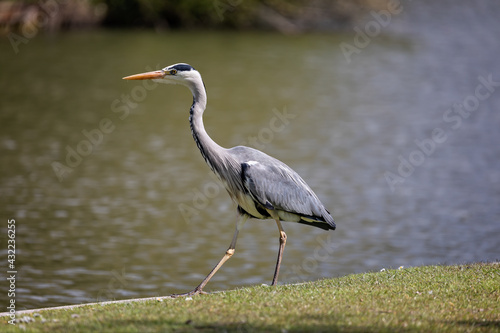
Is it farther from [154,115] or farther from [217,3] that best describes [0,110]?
[217,3]

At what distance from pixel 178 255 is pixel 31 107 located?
11830 mm

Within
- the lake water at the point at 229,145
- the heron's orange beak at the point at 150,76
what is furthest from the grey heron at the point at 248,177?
the lake water at the point at 229,145

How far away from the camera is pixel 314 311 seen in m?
6.39

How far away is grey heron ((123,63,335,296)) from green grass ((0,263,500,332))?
0.81 meters

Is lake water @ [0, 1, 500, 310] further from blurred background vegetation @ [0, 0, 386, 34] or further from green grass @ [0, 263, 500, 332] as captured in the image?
green grass @ [0, 263, 500, 332]

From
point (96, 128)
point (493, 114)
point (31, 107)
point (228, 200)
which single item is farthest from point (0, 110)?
point (493, 114)

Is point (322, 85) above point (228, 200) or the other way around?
the other way around

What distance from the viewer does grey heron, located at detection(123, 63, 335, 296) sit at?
26.1 feet

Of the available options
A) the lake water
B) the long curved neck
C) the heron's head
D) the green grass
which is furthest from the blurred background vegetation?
the green grass

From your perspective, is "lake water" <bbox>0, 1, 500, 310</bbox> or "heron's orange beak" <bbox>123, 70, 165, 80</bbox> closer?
"heron's orange beak" <bbox>123, 70, 165, 80</bbox>

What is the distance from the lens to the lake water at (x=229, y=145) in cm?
1291

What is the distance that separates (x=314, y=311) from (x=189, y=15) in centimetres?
3408

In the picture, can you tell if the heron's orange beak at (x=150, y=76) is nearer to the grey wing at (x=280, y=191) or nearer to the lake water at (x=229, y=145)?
A: the grey wing at (x=280, y=191)

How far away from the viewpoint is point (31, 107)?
76.7 ft
